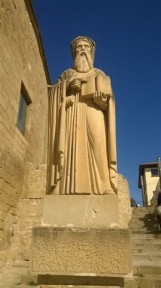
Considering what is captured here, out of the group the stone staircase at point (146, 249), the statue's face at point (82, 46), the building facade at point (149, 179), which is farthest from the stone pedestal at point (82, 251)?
the building facade at point (149, 179)

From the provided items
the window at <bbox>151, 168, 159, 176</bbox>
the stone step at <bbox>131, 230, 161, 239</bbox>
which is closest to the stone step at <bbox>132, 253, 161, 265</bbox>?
the stone step at <bbox>131, 230, 161, 239</bbox>

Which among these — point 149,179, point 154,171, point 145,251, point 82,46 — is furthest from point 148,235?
point 154,171

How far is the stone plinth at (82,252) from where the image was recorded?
102 inches

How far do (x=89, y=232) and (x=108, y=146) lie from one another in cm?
114

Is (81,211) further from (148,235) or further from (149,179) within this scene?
(149,179)

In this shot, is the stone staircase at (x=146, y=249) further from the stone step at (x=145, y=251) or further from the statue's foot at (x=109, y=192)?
the statue's foot at (x=109, y=192)

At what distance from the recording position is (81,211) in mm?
2877

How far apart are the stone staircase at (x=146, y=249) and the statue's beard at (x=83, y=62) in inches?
115

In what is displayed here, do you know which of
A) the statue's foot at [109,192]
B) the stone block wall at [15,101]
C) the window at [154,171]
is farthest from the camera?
the window at [154,171]

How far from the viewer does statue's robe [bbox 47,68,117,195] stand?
3.07 metres

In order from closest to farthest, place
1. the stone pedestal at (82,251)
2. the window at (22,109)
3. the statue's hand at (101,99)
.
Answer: the stone pedestal at (82,251)
the statue's hand at (101,99)
the window at (22,109)

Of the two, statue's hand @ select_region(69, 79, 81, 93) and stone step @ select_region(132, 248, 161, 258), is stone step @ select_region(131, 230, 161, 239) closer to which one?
stone step @ select_region(132, 248, 161, 258)

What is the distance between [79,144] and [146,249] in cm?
611

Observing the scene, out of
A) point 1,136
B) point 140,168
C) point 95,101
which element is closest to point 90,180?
point 95,101
